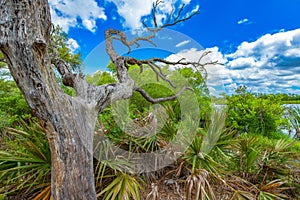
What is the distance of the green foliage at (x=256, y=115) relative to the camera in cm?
657

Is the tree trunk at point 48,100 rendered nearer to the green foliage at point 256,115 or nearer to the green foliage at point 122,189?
the green foliage at point 122,189

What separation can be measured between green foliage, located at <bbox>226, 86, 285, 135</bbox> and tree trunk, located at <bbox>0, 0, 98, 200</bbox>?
589cm

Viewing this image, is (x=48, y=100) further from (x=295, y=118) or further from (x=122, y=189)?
(x=295, y=118)

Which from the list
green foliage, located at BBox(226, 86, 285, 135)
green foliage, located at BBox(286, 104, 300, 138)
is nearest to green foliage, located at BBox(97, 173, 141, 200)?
green foliage, located at BBox(226, 86, 285, 135)

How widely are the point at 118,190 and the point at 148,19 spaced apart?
A: 2828 mm

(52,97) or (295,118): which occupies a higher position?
(52,97)

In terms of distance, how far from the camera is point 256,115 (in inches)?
265

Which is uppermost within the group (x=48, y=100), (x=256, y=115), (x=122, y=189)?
(x=48, y=100)

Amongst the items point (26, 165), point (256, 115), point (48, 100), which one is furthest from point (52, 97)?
point (256, 115)

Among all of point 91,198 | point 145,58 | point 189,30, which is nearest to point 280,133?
point 189,30

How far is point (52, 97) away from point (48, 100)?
43 millimetres

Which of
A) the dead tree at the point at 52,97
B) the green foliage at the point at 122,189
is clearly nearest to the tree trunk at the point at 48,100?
the dead tree at the point at 52,97

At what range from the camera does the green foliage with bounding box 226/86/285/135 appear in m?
6.57

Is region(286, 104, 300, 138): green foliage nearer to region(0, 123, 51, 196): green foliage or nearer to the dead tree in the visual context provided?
the dead tree
